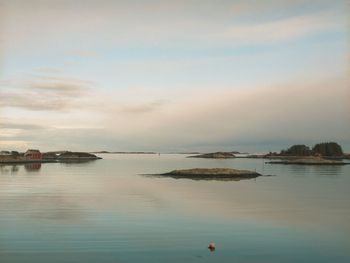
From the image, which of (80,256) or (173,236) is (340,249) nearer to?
(173,236)

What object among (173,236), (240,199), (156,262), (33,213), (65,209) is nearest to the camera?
(156,262)

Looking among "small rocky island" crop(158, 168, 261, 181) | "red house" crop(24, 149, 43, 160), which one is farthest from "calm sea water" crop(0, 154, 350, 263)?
"red house" crop(24, 149, 43, 160)

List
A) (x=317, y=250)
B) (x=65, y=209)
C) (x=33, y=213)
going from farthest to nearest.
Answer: (x=65, y=209), (x=33, y=213), (x=317, y=250)

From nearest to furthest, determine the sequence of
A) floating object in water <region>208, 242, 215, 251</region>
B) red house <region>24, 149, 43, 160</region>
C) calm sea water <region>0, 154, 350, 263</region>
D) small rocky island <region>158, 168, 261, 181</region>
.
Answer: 1. calm sea water <region>0, 154, 350, 263</region>
2. floating object in water <region>208, 242, 215, 251</region>
3. small rocky island <region>158, 168, 261, 181</region>
4. red house <region>24, 149, 43, 160</region>

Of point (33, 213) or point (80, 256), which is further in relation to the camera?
point (33, 213)

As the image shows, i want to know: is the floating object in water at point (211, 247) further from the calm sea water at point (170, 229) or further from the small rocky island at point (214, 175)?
the small rocky island at point (214, 175)

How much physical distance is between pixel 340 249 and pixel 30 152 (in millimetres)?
174932

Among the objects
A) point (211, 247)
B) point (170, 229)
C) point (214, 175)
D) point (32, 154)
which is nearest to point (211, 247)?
point (211, 247)

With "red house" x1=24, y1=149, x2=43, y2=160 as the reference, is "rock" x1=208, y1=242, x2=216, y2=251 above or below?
below

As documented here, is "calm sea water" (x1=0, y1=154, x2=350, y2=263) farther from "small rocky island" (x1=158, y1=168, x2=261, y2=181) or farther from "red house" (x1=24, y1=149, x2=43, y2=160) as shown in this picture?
"red house" (x1=24, y1=149, x2=43, y2=160)

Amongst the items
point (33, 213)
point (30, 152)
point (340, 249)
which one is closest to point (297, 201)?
point (340, 249)

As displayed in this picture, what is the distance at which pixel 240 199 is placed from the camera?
164 ft

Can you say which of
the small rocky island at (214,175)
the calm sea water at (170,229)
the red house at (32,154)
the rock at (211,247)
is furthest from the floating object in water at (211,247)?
the red house at (32,154)

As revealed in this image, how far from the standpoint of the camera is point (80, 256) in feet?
69.4
